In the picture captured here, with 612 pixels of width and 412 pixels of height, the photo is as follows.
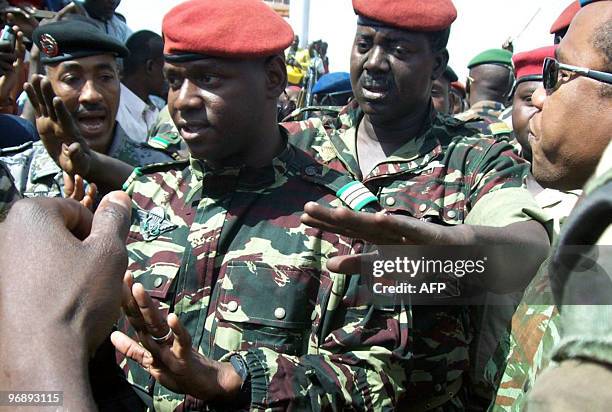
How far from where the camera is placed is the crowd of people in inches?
42.5

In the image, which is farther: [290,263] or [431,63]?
[431,63]

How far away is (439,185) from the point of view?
3.15m

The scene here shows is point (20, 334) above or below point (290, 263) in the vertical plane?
above

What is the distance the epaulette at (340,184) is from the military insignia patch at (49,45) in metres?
1.91

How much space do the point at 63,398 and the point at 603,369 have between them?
756 millimetres

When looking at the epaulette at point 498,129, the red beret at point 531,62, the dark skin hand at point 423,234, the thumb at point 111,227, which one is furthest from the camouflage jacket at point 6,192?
the red beret at point 531,62

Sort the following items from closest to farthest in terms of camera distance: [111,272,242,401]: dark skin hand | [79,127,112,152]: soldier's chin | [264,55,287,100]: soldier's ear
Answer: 1. [111,272,242,401]: dark skin hand
2. [264,55,287,100]: soldier's ear
3. [79,127,112,152]: soldier's chin

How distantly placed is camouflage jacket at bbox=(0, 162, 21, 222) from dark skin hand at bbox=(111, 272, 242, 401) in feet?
4.12

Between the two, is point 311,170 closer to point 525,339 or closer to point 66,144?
point 525,339

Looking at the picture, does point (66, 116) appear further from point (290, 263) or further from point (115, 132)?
point (290, 263)

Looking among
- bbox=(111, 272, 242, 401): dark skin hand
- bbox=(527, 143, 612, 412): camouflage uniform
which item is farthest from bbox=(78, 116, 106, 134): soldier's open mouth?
bbox=(527, 143, 612, 412): camouflage uniform

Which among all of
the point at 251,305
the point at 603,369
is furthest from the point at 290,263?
the point at 603,369

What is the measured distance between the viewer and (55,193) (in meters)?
3.50

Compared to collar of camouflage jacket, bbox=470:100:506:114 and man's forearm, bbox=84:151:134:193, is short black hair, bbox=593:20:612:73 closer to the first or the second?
man's forearm, bbox=84:151:134:193
